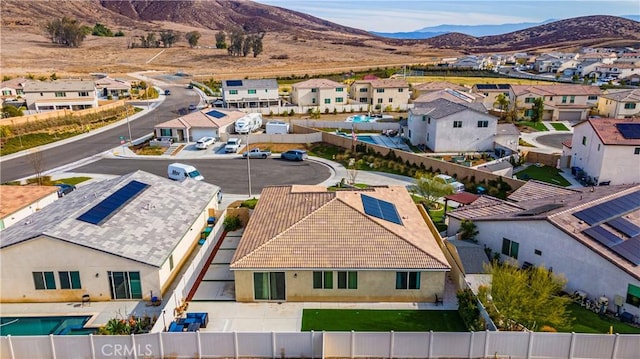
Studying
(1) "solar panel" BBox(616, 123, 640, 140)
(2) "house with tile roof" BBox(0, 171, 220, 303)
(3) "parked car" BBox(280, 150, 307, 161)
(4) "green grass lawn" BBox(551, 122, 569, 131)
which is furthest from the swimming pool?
(4) "green grass lawn" BBox(551, 122, 569, 131)

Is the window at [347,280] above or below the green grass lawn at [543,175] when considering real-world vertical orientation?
above

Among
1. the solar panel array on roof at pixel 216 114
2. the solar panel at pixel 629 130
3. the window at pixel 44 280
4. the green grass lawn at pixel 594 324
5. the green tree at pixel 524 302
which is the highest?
the solar panel at pixel 629 130

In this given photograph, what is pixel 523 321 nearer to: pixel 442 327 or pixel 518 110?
pixel 442 327

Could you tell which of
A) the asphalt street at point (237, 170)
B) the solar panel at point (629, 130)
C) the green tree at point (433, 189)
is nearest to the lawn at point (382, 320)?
the green tree at point (433, 189)

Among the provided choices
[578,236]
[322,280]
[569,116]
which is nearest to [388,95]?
[569,116]

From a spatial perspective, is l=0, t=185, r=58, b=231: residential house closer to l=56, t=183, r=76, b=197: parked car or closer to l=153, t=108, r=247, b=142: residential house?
l=56, t=183, r=76, b=197: parked car

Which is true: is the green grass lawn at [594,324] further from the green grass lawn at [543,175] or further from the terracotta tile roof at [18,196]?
the terracotta tile roof at [18,196]

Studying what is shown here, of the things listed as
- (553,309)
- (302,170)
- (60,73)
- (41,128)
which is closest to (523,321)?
(553,309)
